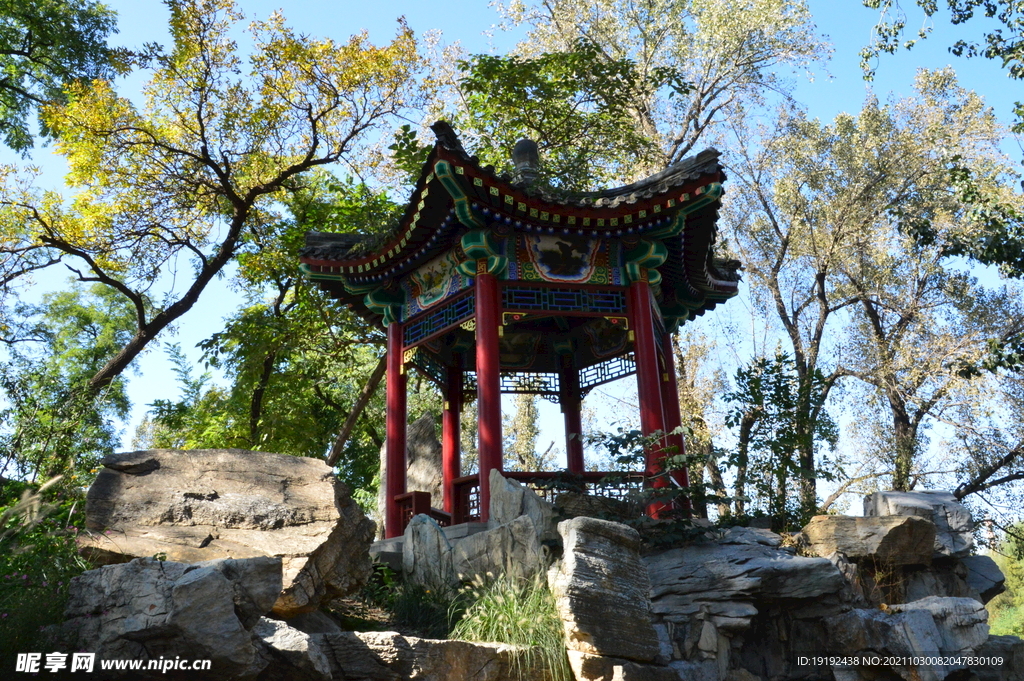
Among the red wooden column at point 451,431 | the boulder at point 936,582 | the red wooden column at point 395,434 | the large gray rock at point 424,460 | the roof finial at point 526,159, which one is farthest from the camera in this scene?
the large gray rock at point 424,460

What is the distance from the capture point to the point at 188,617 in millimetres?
4984

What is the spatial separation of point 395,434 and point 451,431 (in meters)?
1.61

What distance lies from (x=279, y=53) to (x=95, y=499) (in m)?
11.2

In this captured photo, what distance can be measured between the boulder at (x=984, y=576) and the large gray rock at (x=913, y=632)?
144cm

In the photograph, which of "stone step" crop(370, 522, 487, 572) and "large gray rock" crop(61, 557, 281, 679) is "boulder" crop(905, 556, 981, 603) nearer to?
"stone step" crop(370, 522, 487, 572)

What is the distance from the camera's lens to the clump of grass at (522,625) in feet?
21.3

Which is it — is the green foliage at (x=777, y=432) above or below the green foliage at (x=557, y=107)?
below

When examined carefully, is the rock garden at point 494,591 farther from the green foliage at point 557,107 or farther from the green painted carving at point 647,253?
the green foliage at point 557,107

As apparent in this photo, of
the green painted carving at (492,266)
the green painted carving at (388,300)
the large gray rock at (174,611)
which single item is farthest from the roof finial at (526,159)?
the large gray rock at (174,611)

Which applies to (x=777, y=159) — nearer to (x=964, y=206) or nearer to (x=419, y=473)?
(x=964, y=206)

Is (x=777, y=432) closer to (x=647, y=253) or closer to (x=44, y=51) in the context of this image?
(x=647, y=253)

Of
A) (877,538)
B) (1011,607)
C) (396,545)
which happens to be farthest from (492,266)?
(1011,607)

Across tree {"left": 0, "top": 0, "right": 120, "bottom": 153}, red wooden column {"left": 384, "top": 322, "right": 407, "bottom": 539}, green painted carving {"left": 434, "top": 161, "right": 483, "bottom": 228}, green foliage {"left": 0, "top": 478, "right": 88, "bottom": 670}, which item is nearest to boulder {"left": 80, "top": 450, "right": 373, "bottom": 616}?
green foliage {"left": 0, "top": 478, "right": 88, "bottom": 670}

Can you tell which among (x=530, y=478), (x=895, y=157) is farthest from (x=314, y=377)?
(x=895, y=157)
